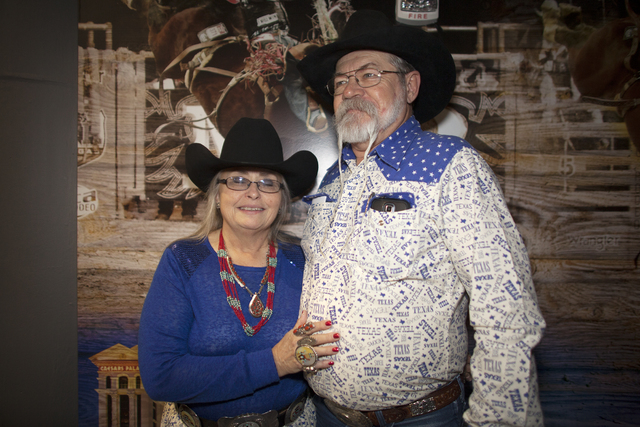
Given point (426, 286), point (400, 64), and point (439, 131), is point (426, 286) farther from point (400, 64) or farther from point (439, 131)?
point (439, 131)

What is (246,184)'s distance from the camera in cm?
156

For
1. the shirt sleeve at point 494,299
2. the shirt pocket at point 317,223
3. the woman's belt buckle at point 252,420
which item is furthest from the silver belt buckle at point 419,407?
the shirt pocket at point 317,223

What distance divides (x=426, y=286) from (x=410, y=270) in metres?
0.09

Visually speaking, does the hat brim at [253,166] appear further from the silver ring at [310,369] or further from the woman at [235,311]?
the silver ring at [310,369]

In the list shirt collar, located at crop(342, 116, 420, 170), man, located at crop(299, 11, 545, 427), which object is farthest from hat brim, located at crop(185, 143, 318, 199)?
shirt collar, located at crop(342, 116, 420, 170)

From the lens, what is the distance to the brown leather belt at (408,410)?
1.28 m

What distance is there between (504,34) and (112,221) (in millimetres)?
2659

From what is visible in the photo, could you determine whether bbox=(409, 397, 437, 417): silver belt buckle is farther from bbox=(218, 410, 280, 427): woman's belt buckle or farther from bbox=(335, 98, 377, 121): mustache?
bbox=(335, 98, 377, 121): mustache

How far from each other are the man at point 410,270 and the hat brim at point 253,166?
0.25 metres

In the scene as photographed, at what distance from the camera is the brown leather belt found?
50.3 inches

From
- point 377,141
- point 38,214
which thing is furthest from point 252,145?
point 38,214

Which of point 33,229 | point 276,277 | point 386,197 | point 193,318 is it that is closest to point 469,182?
point 386,197

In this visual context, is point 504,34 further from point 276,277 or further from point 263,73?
point 276,277

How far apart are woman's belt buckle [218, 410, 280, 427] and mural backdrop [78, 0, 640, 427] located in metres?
0.99
